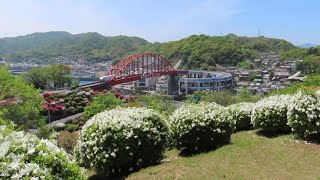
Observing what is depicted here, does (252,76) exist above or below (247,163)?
below

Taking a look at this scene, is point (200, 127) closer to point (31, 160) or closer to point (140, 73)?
point (31, 160)

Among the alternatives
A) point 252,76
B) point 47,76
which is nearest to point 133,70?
point 47,76

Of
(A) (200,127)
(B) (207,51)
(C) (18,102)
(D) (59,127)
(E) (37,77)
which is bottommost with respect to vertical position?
(D) (59,127)

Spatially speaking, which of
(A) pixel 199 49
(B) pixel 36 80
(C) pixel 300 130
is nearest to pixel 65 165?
(C) pixel 300 130

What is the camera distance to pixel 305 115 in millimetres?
9492

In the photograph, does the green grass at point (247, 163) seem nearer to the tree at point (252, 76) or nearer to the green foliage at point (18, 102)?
the green foliage at point (18, 102)

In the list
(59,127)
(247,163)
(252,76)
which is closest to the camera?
(247,163)

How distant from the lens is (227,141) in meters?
10.1

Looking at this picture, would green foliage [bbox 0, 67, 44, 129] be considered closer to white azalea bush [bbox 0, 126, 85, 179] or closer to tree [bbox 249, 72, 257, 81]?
white azalea bush [bbox 0, 126, 85, 179]

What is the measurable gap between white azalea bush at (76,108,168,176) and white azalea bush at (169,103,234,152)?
97 cm

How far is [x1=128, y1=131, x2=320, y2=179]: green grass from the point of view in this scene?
23.1 feet

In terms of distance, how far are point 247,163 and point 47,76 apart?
203ft

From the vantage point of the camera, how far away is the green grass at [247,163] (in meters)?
7.03

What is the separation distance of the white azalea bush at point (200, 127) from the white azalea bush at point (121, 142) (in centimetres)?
97
